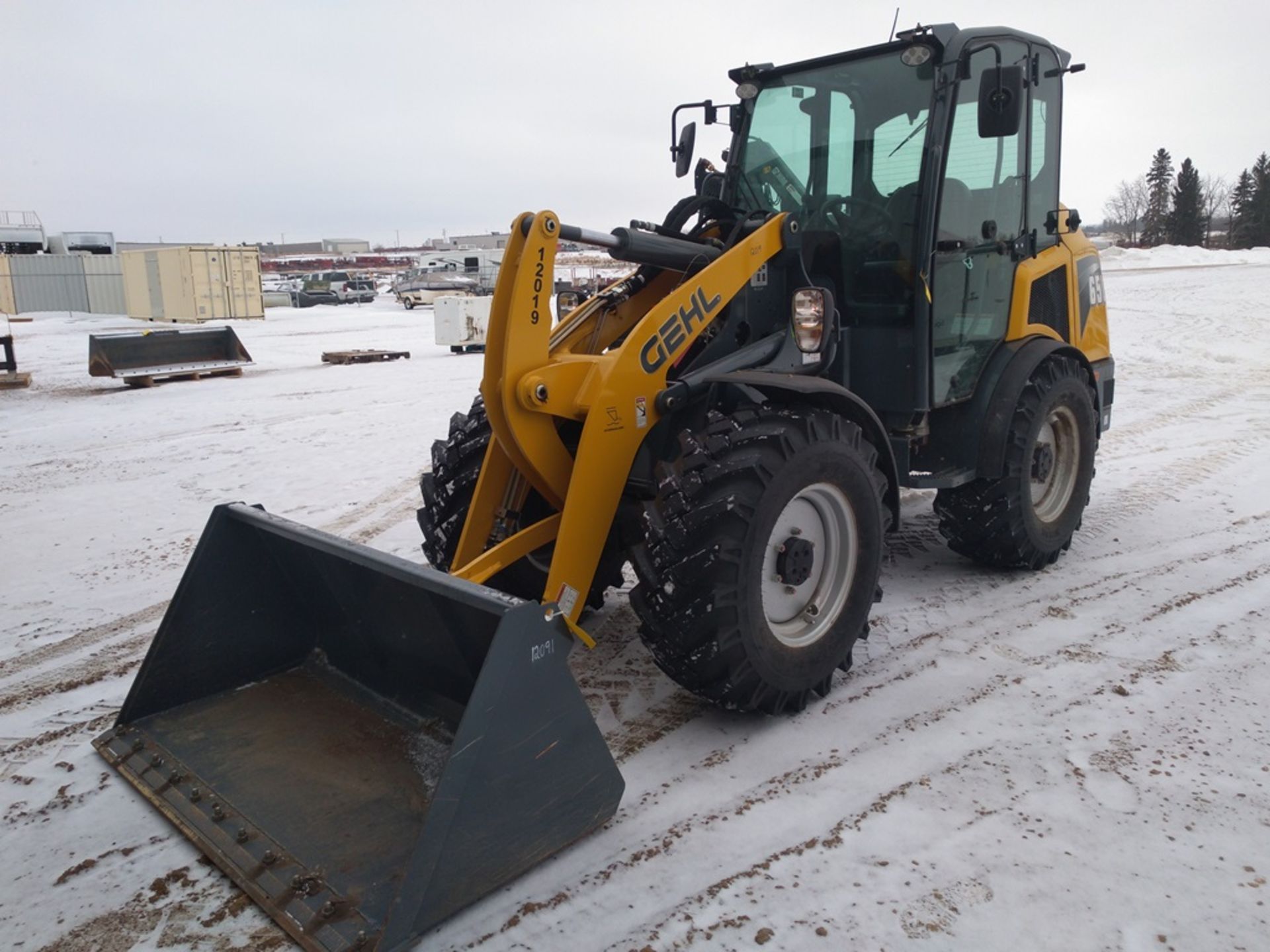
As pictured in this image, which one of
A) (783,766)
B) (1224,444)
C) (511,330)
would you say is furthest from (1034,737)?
(1224,444)

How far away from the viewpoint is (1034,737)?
11.4 ft

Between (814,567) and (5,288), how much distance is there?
35.2 meters

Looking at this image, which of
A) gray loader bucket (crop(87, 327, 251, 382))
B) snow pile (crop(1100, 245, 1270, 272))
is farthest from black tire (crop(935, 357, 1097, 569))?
snow pile (crop(1100, 245, 1270, 272))

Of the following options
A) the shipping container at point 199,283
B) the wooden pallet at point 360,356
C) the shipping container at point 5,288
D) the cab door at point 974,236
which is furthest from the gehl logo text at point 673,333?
the shipping container at point 5,288

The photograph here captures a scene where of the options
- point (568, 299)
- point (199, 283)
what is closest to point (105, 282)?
point (199, 283)

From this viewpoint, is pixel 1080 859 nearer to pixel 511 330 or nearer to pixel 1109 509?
pixel 511 330

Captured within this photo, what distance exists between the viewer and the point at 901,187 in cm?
447

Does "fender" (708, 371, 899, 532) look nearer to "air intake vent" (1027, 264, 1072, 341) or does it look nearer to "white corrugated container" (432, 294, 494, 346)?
"air intake vent" (1027, 264, 1072, 341)

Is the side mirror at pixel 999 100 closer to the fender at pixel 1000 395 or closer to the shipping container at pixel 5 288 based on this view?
Answer: the fender at pixel 1000 395

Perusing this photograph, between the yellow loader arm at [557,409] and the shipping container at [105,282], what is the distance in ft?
106

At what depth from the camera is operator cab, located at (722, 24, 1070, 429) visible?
4402 mm

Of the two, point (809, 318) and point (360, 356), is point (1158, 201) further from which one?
point (809, 318)

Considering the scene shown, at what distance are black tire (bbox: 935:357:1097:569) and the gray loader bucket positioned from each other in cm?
1206

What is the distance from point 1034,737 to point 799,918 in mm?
1400
